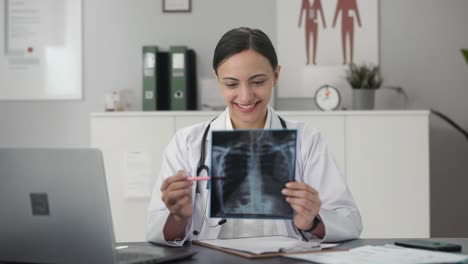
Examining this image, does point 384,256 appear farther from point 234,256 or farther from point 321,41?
point 321,41

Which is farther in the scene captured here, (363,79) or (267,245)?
(363,79)

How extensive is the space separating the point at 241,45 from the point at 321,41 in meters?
2.32

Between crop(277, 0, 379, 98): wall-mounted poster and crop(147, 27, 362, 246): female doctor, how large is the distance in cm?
212

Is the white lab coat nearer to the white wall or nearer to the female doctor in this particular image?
the female doctor

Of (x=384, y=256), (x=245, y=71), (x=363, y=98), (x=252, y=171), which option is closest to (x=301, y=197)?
(x=252, y=171)

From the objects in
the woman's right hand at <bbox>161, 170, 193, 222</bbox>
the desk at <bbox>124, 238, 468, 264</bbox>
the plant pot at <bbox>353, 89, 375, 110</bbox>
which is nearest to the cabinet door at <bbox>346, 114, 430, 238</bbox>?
the plant pot at <bbox>353, 89, 375, 110</bbox>

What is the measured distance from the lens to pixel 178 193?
1.79 meters

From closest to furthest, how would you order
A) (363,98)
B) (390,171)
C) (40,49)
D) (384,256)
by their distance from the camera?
(384,256) < (390,171) < (363,98) < (40,49)

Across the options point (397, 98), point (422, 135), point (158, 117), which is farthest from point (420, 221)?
point (158, 117)

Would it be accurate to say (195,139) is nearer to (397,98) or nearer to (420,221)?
(420,221)

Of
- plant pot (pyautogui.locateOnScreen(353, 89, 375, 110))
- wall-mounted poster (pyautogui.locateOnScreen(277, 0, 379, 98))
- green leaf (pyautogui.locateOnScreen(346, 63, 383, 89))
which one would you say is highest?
wall-mounted poster (pyautogui.locateOnScreen(277, 0, 379, 98))

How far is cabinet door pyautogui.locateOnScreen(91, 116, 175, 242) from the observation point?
4.05 meters

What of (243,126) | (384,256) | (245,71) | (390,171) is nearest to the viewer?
(384,256)

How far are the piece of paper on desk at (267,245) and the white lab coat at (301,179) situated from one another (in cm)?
12
